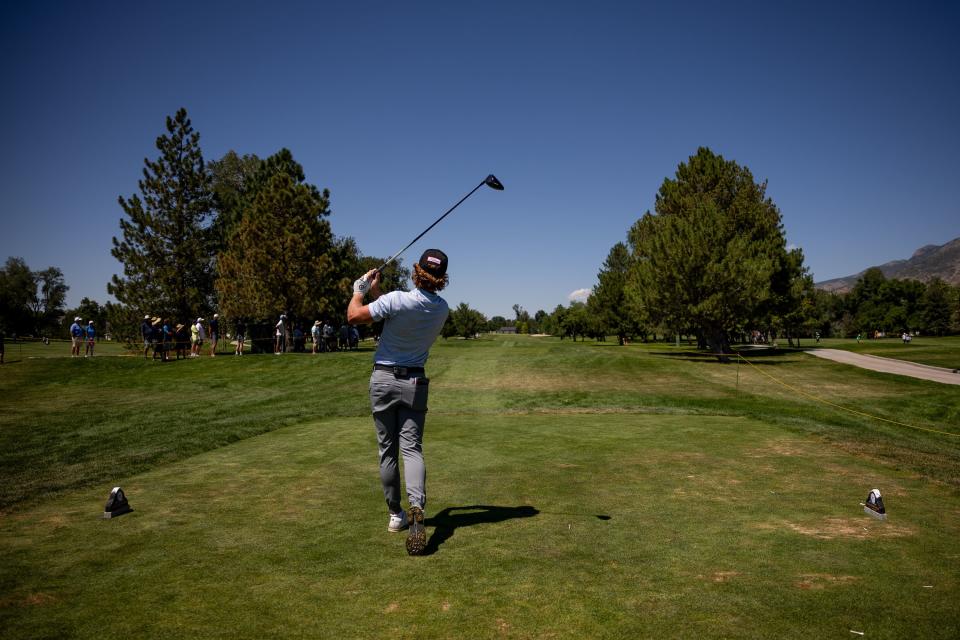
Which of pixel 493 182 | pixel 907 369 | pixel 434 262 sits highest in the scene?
pixel 493 182

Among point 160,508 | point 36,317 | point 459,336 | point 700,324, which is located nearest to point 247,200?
point 700,324

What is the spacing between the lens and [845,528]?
5.49 m

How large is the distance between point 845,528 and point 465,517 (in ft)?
13.1

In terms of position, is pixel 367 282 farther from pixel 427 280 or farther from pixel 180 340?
pixel 180 340

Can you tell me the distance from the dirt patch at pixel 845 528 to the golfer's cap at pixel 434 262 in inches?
168

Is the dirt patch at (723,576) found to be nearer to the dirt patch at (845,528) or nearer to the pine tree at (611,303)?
the dirt patch at (845,528)

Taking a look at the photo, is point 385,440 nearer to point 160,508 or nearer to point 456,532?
point 456,532

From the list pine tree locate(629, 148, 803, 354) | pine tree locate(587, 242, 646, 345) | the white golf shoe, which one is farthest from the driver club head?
pine tree locate(587, 242, 646, 345)

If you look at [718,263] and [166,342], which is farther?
[718,263]

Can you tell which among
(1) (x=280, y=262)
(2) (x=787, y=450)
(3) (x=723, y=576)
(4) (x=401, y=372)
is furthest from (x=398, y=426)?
(1) (x=280, y=262)

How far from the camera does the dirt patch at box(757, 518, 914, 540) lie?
5.25 metres

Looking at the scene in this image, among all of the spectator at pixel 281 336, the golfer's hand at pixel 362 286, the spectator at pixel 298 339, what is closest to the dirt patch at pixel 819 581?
the golfer's hand at pixel 362 286

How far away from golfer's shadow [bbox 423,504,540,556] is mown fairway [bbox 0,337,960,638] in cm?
4

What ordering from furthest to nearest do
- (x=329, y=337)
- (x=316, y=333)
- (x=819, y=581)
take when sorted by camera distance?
(x=329, y=337)
(x=316, y=333)
(x=819, y=581)
